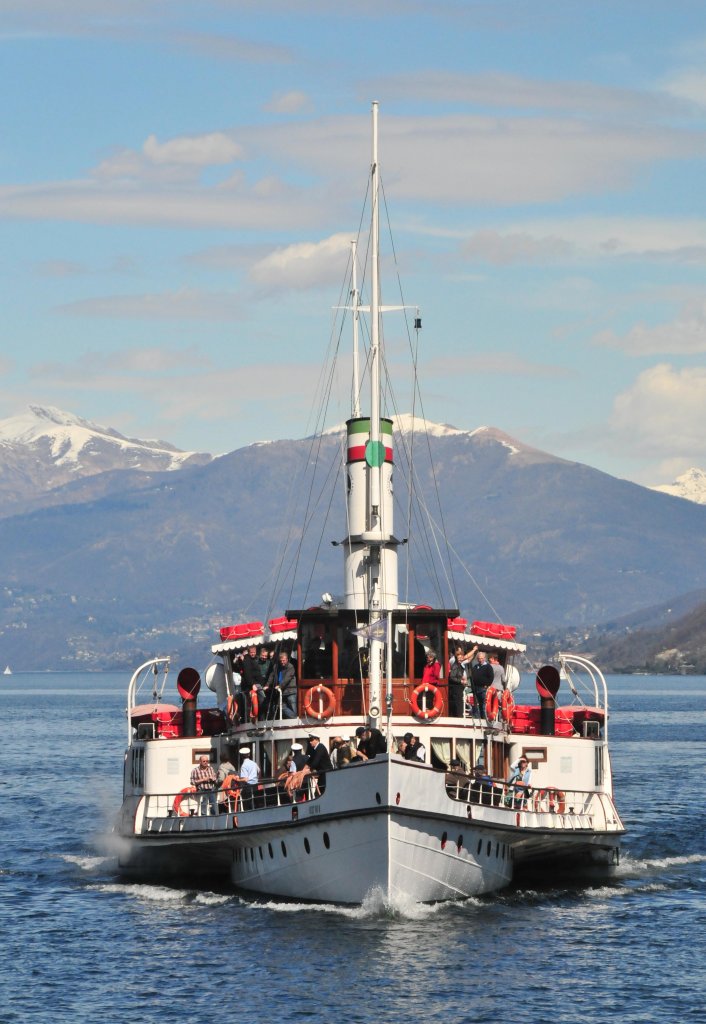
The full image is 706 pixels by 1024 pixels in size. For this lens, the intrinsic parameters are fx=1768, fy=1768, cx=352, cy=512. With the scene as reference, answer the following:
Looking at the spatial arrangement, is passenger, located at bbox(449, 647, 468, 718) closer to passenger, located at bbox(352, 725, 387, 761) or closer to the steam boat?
the steam boat

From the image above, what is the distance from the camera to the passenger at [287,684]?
48.6 meters

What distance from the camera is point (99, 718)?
17700cm

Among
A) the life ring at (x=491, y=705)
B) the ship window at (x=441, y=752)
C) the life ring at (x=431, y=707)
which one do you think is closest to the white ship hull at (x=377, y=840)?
the ship window at (x=441, y=752)

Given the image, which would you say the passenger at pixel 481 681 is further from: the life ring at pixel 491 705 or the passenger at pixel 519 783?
the passenger at pixel 519 783

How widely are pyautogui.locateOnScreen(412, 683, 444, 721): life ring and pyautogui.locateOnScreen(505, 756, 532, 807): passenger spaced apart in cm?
275

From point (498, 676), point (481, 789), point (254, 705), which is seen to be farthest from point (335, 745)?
point (498, 676)

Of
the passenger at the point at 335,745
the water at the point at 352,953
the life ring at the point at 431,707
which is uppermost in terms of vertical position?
the life ring at the point at 431,707

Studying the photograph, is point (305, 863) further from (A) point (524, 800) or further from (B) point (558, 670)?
(B) point (558, 670)

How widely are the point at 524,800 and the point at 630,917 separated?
4169 mm

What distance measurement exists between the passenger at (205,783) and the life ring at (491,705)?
7886 mm

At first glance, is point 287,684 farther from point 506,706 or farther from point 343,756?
point 506,706

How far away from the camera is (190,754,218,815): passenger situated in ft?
160

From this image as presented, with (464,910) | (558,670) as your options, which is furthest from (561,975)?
(558,670)

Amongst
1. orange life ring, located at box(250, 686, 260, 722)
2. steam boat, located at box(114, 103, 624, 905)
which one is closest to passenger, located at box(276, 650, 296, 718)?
steam boat, located at box(114, 103, 624, 905)
